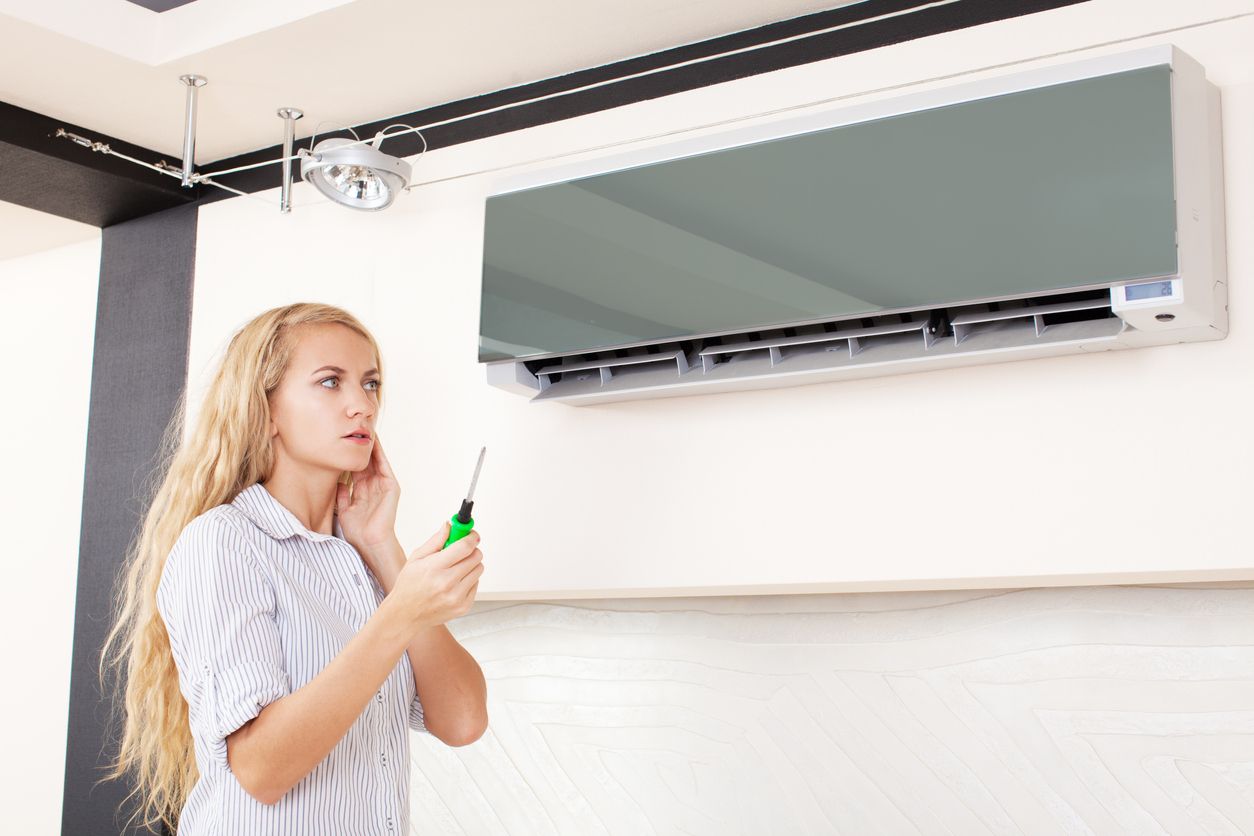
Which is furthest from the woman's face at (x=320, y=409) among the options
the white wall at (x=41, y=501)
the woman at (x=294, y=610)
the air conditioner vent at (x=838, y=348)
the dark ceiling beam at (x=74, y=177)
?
the white wall at (x=41, y=501)

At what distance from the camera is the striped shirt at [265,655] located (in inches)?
56.2

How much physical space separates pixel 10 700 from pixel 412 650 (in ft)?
5.93

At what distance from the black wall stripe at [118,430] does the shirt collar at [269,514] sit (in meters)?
1.17

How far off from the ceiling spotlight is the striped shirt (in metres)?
0.72

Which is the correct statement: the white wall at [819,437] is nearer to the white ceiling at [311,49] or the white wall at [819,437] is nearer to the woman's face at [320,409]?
the white ceiling at [311,49]

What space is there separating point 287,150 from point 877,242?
4.26 ft

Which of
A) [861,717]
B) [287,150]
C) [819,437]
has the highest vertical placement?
[287,150]

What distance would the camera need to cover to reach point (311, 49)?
88.3 inches

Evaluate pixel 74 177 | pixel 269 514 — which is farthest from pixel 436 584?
pixel 74 177

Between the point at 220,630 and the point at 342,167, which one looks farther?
the point at 342,167

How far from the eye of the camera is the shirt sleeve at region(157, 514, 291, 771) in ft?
4.62

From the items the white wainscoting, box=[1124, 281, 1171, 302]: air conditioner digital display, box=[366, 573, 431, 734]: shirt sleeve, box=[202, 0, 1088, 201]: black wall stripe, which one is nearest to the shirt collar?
box=[366, 573, 431, 734]: shirt sleeve

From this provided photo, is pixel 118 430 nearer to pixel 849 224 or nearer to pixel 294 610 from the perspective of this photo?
pixel 294 610

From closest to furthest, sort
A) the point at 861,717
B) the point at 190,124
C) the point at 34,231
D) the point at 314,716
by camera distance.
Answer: the point at 314,716
the point at 861,717
the point at 190,124
the point at 34,231
